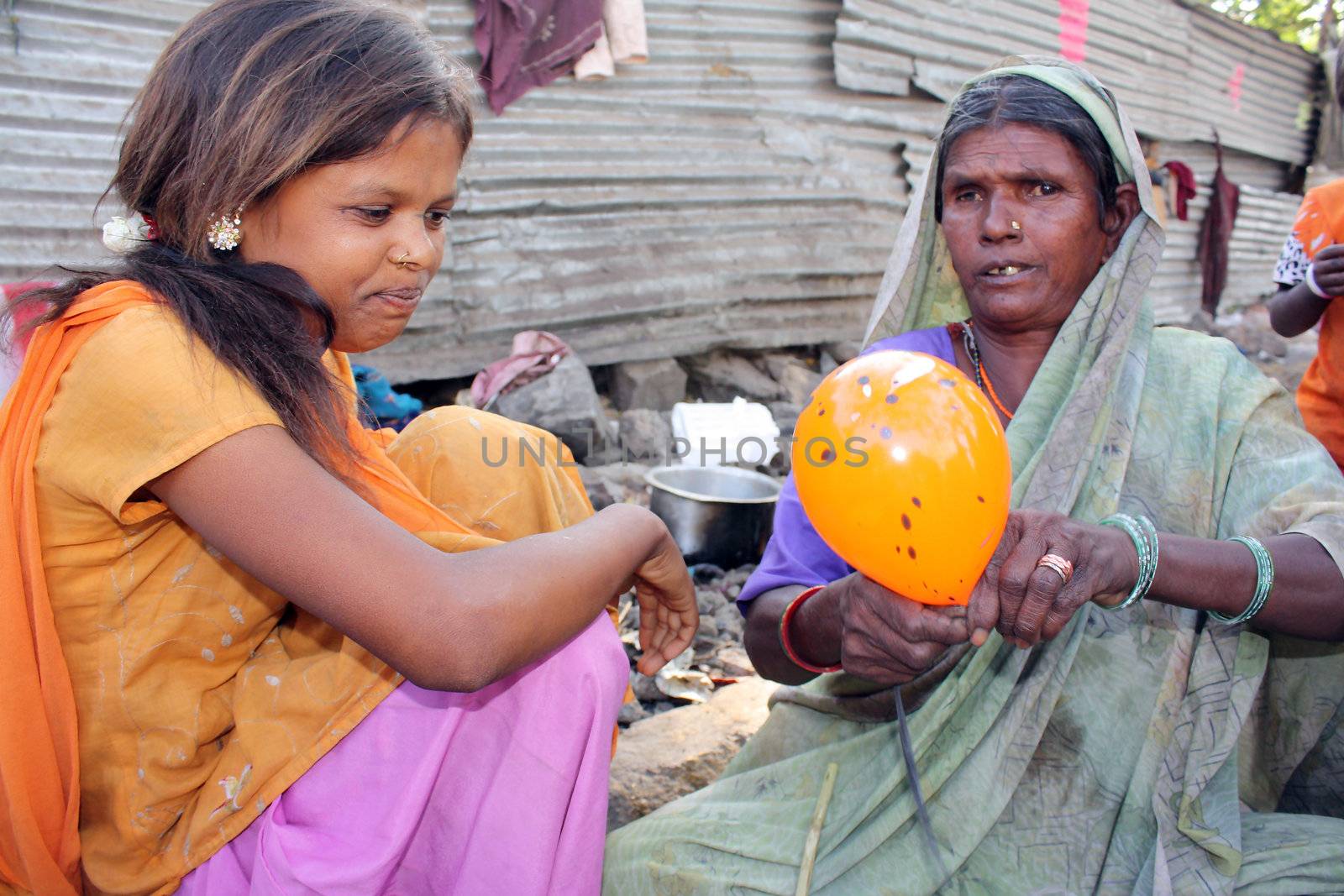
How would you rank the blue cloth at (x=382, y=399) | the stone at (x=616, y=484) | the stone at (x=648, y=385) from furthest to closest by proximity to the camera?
the stone at (x=648, y=385)
the blue cloth at (x=382, y=399)
the stone at (x=616, y=484)

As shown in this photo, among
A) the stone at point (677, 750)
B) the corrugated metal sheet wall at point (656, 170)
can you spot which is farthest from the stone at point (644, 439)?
the stone at point (677, 750)

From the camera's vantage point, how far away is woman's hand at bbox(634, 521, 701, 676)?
70.3 inches

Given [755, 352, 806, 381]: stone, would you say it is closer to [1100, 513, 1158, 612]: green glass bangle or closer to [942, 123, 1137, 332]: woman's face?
[942, 123, 1137, 332]: woman's face

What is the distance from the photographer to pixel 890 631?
157cm

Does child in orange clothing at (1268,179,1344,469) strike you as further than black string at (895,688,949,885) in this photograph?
Yes

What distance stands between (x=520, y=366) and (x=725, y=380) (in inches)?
73.2

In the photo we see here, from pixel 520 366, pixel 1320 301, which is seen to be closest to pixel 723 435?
pixel 520 366

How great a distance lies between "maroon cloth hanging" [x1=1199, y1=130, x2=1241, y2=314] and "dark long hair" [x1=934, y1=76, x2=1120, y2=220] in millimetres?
11495

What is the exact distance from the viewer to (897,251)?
227 centimetres

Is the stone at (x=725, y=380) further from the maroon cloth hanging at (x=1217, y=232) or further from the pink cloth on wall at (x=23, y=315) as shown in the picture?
the maroon cloth hanging at (x=1217, y=232)

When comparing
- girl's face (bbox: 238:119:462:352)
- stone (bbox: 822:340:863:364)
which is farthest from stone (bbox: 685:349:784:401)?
girl's face (bbox: 238:119:462:352)

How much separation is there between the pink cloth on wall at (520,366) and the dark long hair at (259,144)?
3.81m

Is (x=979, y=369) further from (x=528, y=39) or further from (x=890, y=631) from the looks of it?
(x=528, y=39)

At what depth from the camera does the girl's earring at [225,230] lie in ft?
5.33
